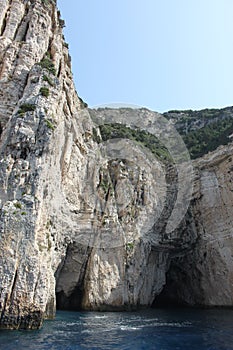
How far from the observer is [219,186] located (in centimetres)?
3048

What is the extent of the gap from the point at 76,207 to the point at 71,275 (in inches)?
202

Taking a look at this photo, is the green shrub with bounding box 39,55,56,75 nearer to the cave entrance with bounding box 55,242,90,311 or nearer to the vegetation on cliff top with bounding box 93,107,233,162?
the vegetation on cliff top with bounding box 93,107,233,162

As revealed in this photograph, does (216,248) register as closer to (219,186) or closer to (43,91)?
(219,186)

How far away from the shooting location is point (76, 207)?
24.4 meters

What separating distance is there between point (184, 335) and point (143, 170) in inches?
760

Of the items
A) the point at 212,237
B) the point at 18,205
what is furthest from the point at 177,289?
the point at 18,205

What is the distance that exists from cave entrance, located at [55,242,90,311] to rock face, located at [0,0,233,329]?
78 millimetres

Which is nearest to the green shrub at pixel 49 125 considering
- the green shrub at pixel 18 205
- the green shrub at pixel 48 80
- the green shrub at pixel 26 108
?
the green shrub at pixel 26 108

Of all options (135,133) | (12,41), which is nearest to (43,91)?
(12,41)

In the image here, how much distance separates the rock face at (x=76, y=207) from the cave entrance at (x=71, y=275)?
0.26 feet

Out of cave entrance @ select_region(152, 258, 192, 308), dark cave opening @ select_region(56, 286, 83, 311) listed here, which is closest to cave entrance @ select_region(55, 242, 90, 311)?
dark cave opening @ select_region(56, 286, 83, 311)

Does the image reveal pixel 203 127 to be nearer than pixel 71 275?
No

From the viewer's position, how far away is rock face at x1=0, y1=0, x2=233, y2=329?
49.5 ft

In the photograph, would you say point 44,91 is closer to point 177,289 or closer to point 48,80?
A: point 48,80
